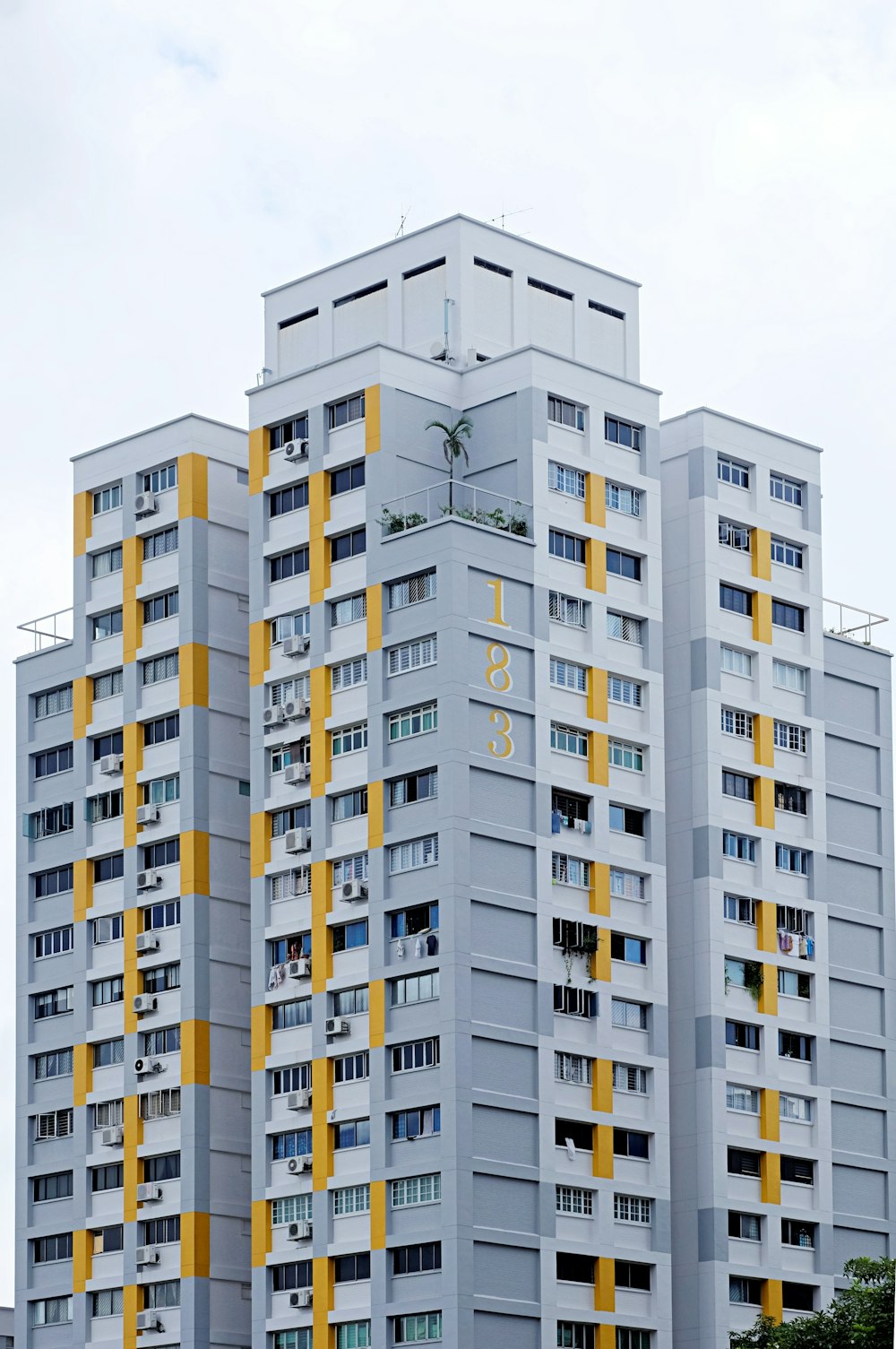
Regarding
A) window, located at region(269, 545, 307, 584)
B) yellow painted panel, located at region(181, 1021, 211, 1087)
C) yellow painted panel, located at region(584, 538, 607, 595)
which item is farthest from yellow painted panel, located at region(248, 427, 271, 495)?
yellow painted panel, located at region(181, 1021, 211, 1087)

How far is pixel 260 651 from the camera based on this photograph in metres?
84.3

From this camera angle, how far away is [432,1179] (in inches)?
2990

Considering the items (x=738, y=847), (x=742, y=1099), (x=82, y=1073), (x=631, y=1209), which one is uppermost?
(x=738, y=847)

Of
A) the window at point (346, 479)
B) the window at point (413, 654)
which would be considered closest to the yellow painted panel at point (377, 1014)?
the window at point (413, 654)

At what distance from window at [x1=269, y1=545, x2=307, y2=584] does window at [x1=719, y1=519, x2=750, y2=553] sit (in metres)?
12.8

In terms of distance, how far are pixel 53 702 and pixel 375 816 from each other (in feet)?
55.4

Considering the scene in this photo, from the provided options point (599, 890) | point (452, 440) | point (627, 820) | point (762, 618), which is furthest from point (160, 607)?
point (762, 618)

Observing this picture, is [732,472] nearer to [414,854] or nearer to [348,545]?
[348,545]

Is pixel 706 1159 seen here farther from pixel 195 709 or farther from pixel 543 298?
pixel 543 298

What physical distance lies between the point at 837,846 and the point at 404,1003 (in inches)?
698

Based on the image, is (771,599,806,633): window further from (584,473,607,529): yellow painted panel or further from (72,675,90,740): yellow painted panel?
(72,675,90,740): yellow painted panel

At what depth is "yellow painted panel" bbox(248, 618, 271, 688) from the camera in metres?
84.2

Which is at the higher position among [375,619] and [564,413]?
[564,413]

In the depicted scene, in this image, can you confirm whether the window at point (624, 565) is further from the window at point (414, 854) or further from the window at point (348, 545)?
the window at point (414, 854)
